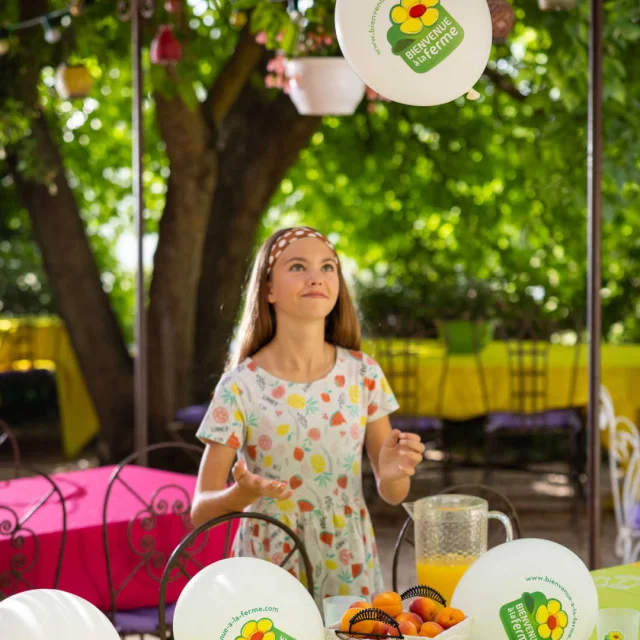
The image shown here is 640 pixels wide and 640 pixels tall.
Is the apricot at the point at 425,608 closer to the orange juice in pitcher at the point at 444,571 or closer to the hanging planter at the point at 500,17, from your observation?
the orange juice in pitcher at the point at 444,571

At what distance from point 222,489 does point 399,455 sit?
1.23 ft

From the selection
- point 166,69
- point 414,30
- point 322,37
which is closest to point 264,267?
point 414,30

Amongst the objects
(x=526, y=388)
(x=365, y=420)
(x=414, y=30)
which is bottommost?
(x=526, y=388)

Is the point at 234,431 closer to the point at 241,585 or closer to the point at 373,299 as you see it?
the point at 241,585

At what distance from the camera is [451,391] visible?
5613mm

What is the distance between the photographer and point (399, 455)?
5.82ft

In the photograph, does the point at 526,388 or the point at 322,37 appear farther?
the point at 526,388

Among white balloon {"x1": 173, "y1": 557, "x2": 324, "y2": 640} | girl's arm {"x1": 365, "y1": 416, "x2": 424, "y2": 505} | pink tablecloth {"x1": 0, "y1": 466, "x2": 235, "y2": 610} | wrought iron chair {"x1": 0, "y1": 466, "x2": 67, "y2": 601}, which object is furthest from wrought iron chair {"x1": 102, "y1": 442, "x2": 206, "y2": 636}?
white balloon {"x1": 173, "y1": 557, "x2": 324, "y2": 640}

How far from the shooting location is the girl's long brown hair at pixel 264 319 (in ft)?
6.99

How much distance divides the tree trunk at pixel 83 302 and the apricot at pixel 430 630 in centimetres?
467

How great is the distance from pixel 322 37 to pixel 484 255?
4.45 meters

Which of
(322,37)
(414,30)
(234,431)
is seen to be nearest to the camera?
(414,30)

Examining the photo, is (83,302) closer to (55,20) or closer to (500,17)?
(55,20)

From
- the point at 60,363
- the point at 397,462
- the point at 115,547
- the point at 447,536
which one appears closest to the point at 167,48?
the point at 115,547
